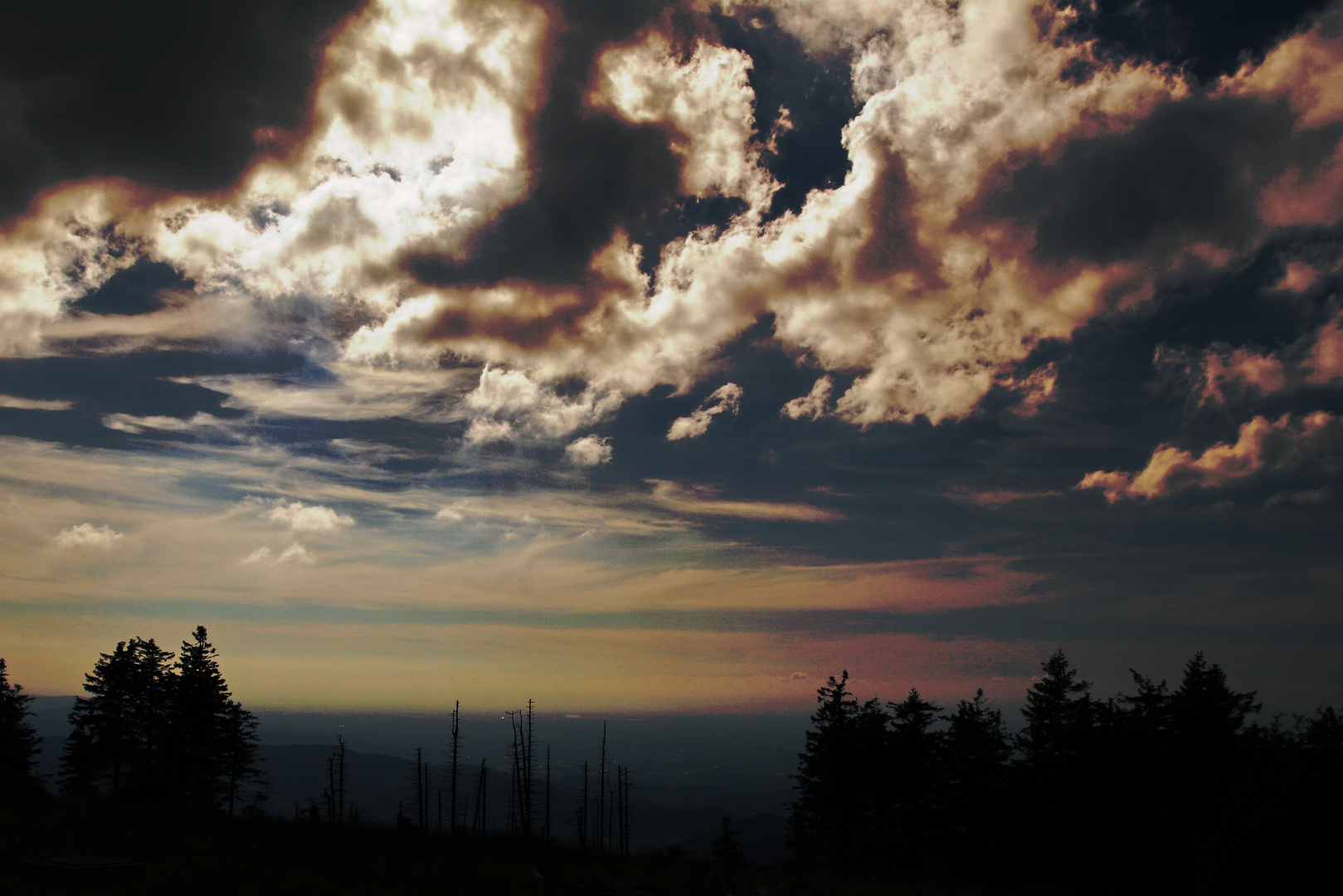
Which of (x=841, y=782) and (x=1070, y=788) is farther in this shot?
(x=841, y=782)

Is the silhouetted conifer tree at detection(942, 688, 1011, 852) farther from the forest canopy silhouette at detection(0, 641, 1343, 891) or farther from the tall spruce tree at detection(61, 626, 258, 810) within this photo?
the tall spruce tree at detection(61, 626, 258, 810)

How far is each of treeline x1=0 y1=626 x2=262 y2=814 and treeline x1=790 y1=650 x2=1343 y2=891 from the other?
46625 mm

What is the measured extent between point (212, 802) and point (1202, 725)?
225 ft

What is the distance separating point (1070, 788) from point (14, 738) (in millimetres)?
80048

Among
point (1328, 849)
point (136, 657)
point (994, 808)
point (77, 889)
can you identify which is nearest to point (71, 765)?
point (136, 657)

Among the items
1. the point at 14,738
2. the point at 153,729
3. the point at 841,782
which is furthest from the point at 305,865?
the point at 14,738

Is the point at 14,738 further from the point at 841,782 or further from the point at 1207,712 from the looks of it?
the point at 1207,712

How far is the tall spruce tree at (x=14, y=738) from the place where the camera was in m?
51.4

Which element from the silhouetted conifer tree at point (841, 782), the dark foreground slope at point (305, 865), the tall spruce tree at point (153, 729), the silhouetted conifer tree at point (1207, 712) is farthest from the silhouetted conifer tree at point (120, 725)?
the silhouetted conifer tree at point (1207, 712)

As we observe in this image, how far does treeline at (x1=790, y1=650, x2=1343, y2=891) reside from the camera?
896 inches

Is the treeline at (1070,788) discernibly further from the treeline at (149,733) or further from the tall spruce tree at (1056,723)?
the treeline at (149,733)

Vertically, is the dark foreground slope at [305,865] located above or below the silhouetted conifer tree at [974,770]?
above

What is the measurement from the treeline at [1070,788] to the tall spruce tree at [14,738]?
2418 inches

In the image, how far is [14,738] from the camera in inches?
2151
